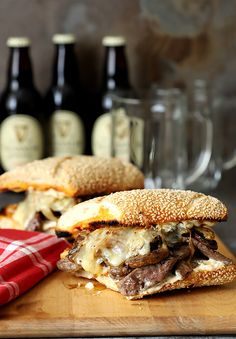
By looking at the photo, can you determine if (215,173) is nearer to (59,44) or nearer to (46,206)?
(59,44)

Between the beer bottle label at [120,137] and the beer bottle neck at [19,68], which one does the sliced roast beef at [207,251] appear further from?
the beer bottle neck at [19,68]

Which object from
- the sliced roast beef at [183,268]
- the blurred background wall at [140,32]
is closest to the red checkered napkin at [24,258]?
the sliced roast beef at [183,268]

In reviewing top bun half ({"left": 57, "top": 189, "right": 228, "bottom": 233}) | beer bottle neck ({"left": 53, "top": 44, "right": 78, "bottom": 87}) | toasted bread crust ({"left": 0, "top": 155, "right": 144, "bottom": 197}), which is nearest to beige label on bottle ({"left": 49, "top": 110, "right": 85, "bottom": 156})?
beer bottle neck ({"left": 53, "top": 44, "right": 78, "bottom": 87})

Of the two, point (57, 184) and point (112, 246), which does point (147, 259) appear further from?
point (57, 184)

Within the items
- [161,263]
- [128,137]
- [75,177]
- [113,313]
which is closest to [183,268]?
[161,263]

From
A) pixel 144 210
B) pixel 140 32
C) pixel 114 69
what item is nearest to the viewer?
pixel 144 210

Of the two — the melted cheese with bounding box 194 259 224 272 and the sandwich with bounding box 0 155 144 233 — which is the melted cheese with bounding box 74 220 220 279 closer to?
the melted cheese with bounding box 194 259 224 272

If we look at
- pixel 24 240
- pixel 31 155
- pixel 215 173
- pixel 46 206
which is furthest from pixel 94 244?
pixel 215 173
